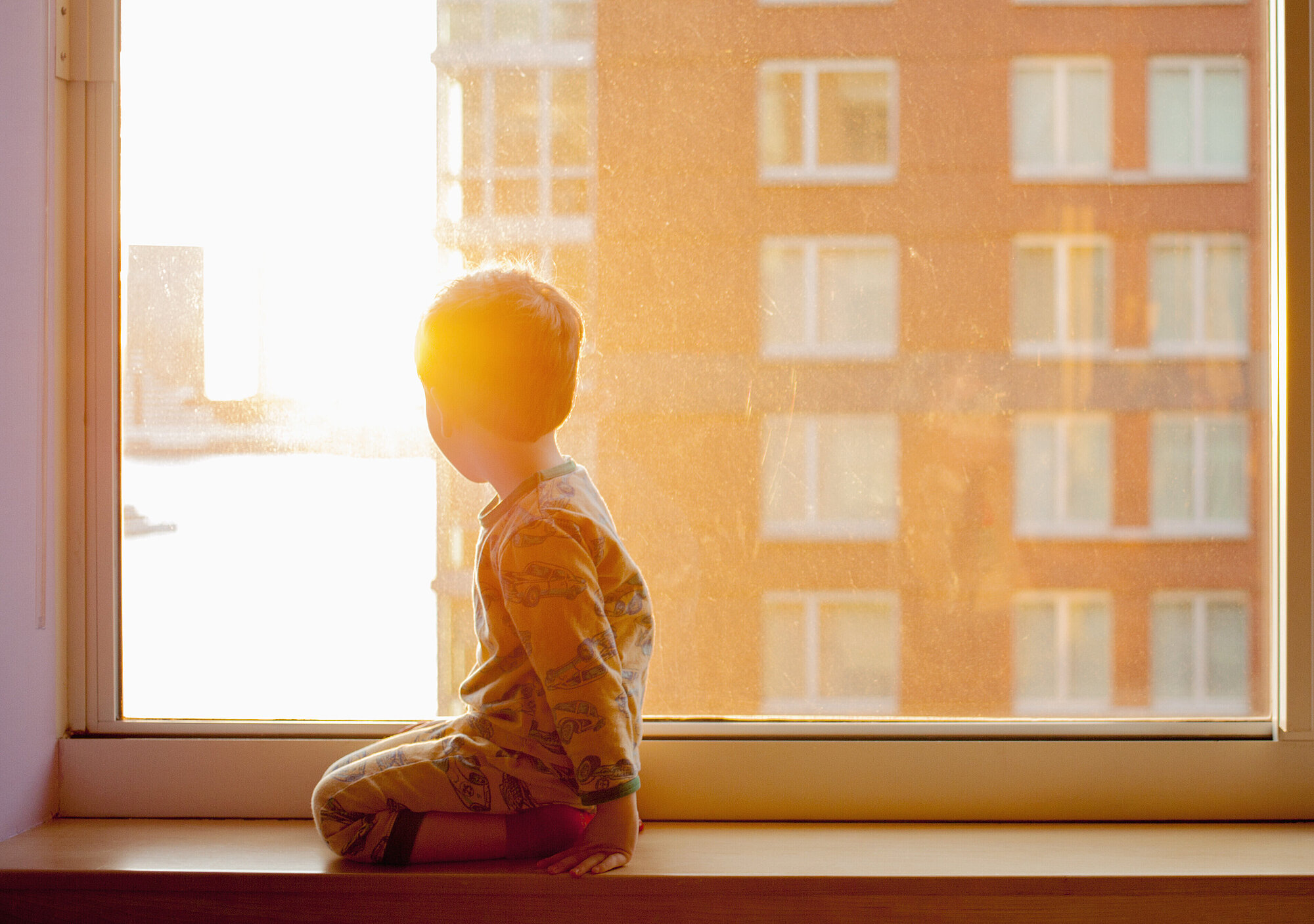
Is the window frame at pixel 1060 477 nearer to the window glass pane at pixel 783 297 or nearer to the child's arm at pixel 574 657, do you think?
the window glass pane at pixel 783 297

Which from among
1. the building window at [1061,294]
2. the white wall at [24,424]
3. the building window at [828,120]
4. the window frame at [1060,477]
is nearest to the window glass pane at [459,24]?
the building window at [828,120]

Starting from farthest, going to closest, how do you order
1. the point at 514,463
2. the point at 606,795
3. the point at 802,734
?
the point at 802,734 < the point at 514,463 < the point at 606,795

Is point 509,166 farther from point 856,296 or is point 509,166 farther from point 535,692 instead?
point 535,692

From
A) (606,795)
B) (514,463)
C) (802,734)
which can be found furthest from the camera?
(802,734)

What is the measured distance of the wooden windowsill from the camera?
37.1 inches

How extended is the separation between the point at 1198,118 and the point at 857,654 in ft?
2.44

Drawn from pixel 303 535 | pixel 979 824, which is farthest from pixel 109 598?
pixel 979 824

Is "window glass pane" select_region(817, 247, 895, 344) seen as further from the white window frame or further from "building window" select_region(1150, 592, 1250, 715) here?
"building window" select_region(1150, 592, 1250, 715)

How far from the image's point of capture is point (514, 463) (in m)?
1.03

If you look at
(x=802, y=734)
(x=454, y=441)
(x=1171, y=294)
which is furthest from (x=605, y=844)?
(x=1171, y=294)

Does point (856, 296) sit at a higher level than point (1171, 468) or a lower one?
higher

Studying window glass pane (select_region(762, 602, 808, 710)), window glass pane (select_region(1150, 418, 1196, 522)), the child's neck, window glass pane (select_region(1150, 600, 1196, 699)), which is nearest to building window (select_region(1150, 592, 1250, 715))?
window glass pane (select_region(1150, 600, 1196, 699))

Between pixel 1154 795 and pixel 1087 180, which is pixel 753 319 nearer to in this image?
pixel 1087 180

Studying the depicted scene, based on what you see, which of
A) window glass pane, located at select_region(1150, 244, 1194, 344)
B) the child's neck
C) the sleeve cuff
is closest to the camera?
the sleeve cuff
